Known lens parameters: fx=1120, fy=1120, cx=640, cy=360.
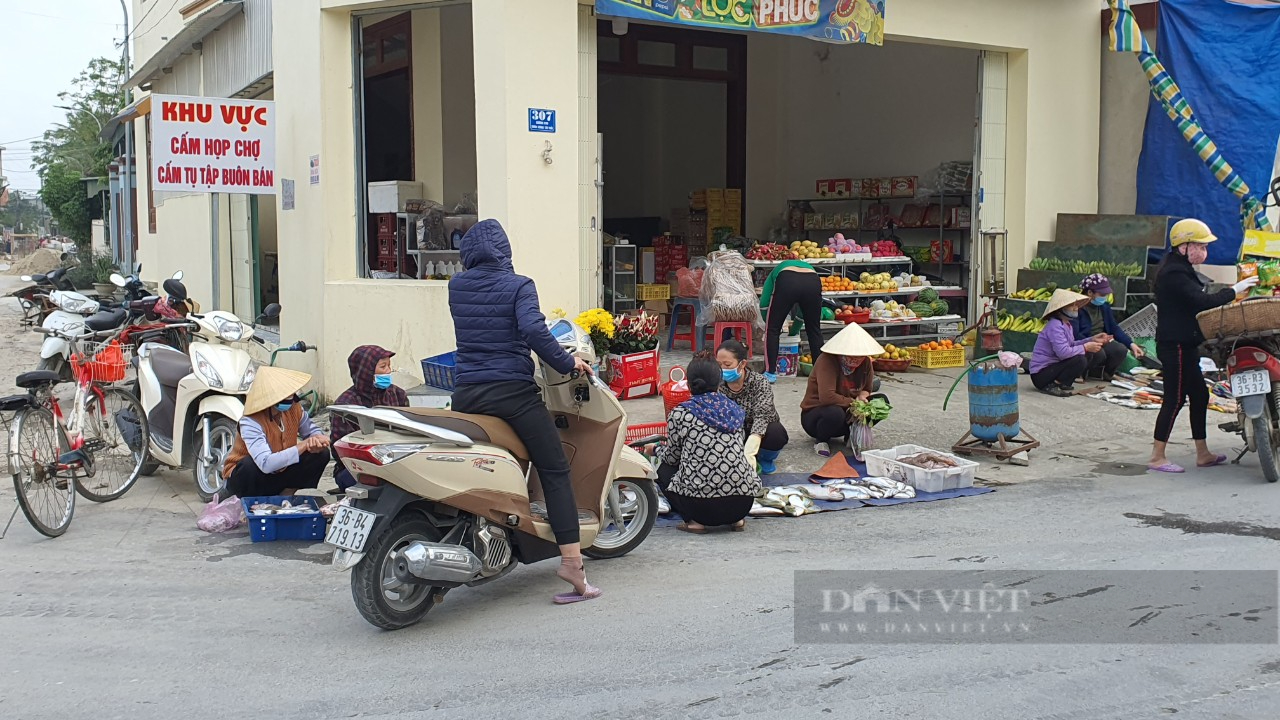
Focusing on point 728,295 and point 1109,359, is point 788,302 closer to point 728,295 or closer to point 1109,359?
point 728,295

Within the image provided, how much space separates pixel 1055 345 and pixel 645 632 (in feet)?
25.1

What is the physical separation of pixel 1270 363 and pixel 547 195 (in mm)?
6158

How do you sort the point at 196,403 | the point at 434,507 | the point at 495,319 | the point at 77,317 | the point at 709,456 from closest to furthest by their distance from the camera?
the point at 434,507 → the point at 495,319 → the point at 709,456 → the point at 196,403 → the point at 77,317

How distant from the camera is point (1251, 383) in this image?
310 inches

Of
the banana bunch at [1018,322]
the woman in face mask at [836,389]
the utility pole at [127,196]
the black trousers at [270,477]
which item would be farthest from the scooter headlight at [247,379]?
the utility pole at [127,196]

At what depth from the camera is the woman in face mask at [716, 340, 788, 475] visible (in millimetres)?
7871

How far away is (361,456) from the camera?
5.14m

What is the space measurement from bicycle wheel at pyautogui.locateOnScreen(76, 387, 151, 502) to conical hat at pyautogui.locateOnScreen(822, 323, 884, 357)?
533 cm

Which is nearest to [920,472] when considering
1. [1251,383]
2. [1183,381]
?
[1183,381]

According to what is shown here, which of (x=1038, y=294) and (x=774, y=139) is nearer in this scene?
(x=1038, y=294)

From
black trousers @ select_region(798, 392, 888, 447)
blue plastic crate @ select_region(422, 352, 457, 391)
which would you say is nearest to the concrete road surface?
black trousers @ select_region(798, 392, 888, 447)

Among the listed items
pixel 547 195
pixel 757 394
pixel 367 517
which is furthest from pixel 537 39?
pixel 367 517

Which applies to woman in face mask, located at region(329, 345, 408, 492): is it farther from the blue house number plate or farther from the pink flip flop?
the blue house number plate

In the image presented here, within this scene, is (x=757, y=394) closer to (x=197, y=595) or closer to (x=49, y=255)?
(x=197, y=595)
